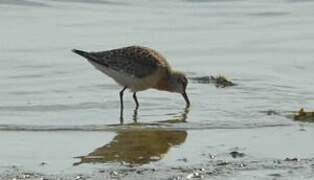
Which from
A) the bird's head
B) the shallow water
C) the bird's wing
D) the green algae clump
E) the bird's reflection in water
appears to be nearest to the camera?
the bird's reflection in water

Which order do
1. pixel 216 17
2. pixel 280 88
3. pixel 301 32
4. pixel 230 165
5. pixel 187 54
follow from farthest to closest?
pixel 216 17 → pixel 301 32 → pixel 187 54 → pixel 280 88 → pixel 230 165

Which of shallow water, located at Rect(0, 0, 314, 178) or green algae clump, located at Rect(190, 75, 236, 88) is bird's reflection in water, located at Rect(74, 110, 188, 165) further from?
green algae clump, located at Rect(190, 75, 236, 88)

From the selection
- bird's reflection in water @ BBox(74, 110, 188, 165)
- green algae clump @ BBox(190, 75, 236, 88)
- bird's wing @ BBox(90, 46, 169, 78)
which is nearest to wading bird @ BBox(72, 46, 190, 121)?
bird's wing @ BBox(90, 46, 169, 78)

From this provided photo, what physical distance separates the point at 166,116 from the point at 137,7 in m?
5.38

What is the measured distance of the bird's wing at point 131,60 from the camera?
9.14 m

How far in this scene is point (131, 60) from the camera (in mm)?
9195

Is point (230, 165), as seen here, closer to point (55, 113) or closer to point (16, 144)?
point (16, 144)

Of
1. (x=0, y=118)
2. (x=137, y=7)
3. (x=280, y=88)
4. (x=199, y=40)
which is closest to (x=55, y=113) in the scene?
(x=0, y=118)

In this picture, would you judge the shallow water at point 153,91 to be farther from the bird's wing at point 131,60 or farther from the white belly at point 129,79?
the bird's wing at point 131,60

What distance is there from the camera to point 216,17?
43.7 ft

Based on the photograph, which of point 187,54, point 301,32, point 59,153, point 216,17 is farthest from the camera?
point 216,17

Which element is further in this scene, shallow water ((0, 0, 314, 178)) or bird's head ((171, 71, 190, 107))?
bird's head ((171, 71, 190, 107))

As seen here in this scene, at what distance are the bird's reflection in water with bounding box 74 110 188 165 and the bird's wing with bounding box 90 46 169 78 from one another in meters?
1.30

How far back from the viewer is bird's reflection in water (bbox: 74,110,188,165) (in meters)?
6.81
